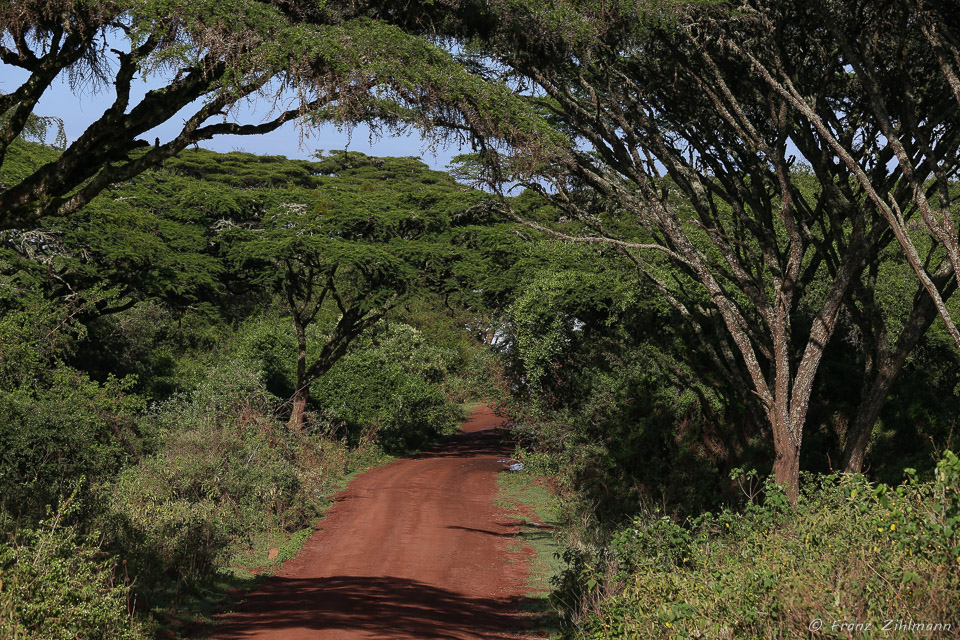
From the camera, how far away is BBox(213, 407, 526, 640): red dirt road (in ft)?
30.3

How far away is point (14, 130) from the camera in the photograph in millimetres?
8102

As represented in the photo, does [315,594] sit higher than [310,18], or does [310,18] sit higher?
[310,18]

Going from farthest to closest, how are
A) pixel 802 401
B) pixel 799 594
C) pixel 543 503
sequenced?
pixel 543 503 < pixel 802 401 < pixel 799 594

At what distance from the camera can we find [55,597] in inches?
258

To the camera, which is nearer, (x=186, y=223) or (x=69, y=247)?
(x=69, y=247)

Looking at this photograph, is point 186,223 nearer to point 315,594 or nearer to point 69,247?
point 69,247

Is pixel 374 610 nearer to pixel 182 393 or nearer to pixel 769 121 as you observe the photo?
pixel 769 121

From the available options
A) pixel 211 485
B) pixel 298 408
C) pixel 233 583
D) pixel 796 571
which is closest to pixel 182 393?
pixel 298 408

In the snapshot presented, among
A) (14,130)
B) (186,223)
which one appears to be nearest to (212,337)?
(186,223)

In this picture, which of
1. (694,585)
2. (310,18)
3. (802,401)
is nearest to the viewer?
(694,585)

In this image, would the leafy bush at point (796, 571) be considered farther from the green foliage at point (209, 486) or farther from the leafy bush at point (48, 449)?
the leafy bush at point (48, 449)

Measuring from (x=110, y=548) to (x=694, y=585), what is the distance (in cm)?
729

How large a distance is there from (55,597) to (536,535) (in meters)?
11.3

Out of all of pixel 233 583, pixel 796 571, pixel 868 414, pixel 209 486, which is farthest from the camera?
Answer: pixel 209 486
